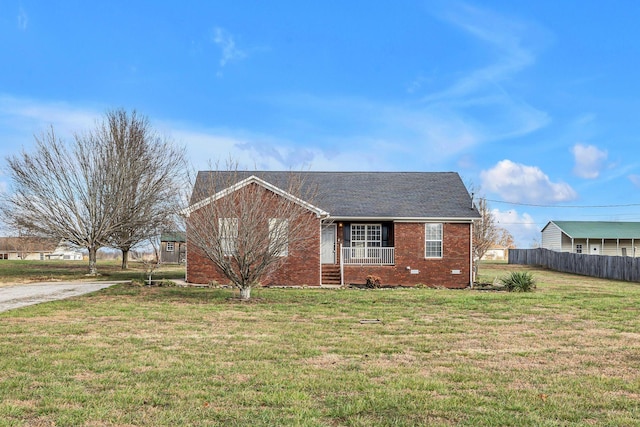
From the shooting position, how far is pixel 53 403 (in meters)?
6.06

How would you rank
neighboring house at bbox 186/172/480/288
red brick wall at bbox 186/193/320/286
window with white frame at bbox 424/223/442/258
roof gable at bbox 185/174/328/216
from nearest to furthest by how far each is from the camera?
roof gable at bbox 185/174/328/216 → red brick wall at bbox 186/193/320/286 → neighboring house at bbox 186/172/480/288 → window with white frame at bbox 424/223/442/258

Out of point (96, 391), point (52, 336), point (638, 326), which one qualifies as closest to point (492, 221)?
point (638, 326)

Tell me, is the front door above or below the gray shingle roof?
below

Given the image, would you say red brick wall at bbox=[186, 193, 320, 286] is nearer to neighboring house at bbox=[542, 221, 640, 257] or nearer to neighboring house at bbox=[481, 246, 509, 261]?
neighboring house at bbox=[542, 221, 640, 257]

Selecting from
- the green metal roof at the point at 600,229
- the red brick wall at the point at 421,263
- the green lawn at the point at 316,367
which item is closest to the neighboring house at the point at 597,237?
the green metal roof at the point at 600,229

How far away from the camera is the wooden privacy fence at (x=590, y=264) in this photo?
1270 inches

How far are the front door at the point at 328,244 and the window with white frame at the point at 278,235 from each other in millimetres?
9208

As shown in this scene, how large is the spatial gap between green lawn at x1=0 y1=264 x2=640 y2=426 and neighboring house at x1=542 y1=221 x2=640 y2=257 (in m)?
40.2

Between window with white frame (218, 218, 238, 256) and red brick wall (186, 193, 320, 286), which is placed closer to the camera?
window with white frame (218, 218, 238, 256)

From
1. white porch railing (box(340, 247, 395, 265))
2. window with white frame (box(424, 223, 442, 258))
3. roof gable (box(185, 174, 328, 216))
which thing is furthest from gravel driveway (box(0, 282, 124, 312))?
window with white frame (box(424, 223, 442, 258))

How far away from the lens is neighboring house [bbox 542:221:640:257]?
168ft

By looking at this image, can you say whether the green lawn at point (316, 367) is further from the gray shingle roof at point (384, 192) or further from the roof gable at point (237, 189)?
the gray shingle roof at point (384, 192)

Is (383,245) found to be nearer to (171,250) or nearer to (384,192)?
(384,192)

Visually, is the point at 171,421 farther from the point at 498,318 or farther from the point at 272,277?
the point at 272,277
